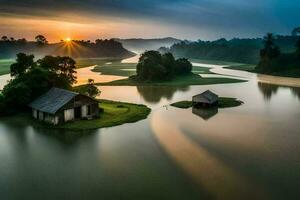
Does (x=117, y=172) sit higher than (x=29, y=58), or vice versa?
(x=29, y=58)

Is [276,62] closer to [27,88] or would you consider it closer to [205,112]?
[205,112]

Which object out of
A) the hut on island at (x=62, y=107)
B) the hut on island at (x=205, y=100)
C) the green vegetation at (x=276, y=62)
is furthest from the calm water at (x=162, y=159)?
the green vegetation at (x=276, y=62)

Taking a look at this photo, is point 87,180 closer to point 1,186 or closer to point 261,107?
point 1,186

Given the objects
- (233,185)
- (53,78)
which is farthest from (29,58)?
(233,185)

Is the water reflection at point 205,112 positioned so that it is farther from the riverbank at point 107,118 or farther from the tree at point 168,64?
the tree at point 168,64

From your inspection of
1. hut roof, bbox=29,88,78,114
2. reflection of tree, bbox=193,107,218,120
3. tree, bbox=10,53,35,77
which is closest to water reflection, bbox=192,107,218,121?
reflection of tree, bbox=193,107,218,120

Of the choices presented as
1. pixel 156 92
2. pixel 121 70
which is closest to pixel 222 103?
pixel 156 92
